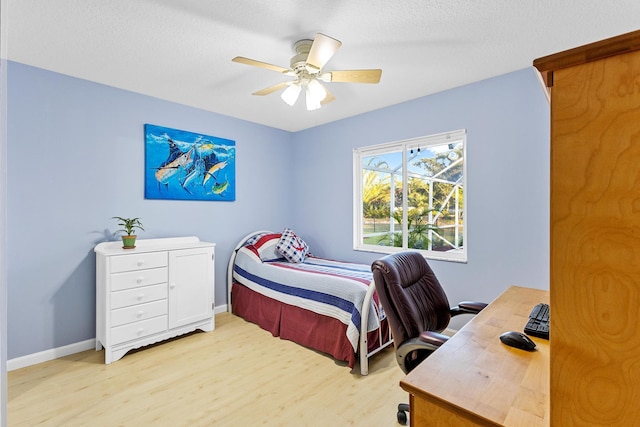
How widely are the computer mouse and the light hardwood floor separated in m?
1.03

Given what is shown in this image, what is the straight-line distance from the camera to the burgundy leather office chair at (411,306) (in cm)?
146

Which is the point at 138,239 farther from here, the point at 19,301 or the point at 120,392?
the point at 120,392

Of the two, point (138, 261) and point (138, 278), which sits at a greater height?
point (138, 261)

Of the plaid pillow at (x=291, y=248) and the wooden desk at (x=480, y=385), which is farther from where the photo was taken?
the plaid pillow at (x=291, y=248)

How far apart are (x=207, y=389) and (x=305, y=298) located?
1.02 m

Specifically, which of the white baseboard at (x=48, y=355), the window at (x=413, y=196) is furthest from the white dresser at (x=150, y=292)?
the window at (x=413, y=196)

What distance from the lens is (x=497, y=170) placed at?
2680 millimetres

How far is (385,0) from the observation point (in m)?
1.69

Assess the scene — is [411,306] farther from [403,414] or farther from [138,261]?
[138,261]

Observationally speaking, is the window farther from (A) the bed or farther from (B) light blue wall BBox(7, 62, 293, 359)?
(B) light blue wall BBox(7, 62, 293, 359)

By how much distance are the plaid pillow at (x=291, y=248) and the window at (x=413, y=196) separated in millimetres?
703

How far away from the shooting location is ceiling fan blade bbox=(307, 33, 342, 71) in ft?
5.61

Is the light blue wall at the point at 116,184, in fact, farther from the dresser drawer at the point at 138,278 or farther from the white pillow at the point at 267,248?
the white pillow at the point at 267,248

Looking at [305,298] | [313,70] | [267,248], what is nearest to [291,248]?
[267,248]
